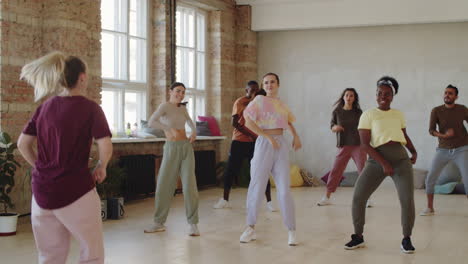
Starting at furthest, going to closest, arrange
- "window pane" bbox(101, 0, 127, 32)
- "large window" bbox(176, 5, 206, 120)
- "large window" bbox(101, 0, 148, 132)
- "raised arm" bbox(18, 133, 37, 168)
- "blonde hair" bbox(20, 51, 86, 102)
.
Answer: "large window" bbox(176, 5, 206, 120), "large window" bbox(101, 0, 148, 132), "window pane" bbox(101, 0, 127, 32), "raised arm" bbox(18, 133, 37, 168), "blonde hair" bbox(20, 51, 86, 102)

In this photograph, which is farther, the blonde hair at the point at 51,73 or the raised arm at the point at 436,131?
the raised arm at the point at 436,131

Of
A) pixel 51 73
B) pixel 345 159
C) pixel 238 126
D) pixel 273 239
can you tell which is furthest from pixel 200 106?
pixel 51 73

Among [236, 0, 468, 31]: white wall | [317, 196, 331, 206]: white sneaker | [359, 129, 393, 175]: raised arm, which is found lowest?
[317, 196, 331, 206]: white sneaker

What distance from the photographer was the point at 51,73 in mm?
2994

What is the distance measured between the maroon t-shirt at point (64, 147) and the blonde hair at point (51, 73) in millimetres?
89

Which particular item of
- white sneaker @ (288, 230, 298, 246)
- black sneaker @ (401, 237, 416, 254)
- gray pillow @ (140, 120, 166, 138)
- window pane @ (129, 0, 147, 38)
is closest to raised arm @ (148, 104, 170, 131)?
white sneaker @ (288, 230, 298, 246)

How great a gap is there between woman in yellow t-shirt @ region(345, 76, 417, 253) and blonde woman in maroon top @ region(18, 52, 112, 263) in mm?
2826

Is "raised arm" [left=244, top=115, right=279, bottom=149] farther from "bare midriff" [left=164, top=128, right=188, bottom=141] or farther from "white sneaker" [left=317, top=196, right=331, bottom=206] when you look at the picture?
"white sneaker" [left=317, top=196, right=331, bottom=206]

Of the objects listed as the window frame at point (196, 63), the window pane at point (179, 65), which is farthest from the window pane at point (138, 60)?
the window frame at point (196, 63)

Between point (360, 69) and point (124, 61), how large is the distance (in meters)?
4.81

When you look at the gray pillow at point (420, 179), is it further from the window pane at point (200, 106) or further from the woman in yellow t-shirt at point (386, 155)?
the woman in yellow t-shirt at point (386, 155)

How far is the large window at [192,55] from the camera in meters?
10.9

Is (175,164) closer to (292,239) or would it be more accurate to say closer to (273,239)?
(273,239)

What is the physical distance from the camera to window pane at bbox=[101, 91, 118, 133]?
9062mm
